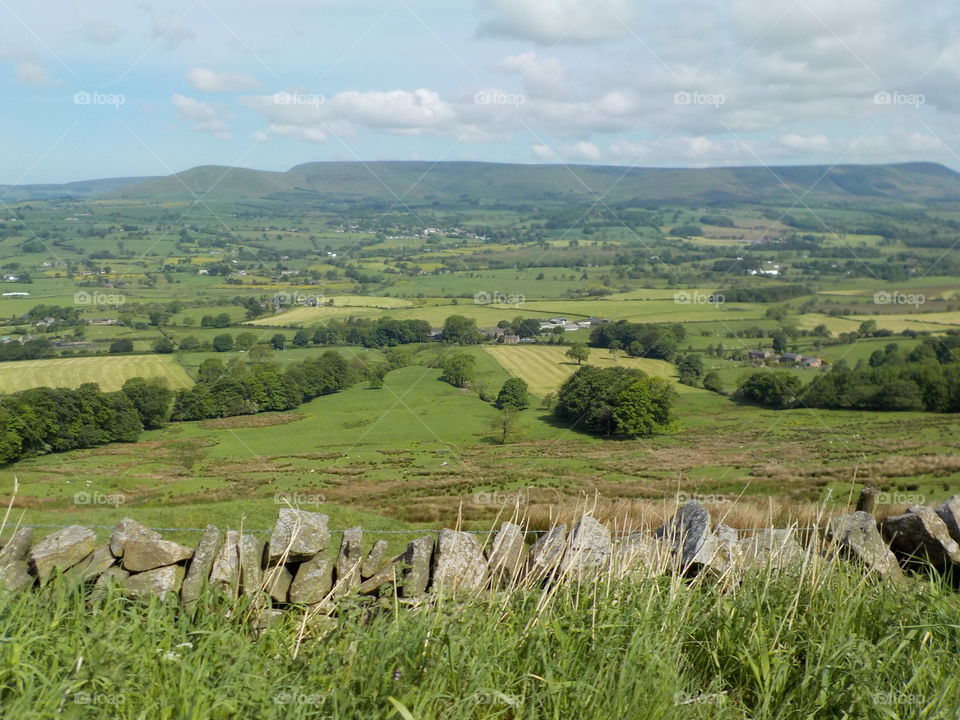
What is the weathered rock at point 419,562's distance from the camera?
5104 millimetres

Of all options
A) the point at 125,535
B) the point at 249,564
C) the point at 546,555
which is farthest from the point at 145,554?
the point at 546,555

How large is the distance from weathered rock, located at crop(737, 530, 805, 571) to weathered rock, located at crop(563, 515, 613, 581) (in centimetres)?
94

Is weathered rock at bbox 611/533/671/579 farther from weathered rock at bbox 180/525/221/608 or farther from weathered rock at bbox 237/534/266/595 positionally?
weathered rock at bbox 180/525/221/608

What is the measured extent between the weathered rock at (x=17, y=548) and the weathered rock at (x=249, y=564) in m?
1.51

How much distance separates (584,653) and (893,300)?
260 feet

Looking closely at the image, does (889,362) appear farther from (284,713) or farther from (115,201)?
(115,201)

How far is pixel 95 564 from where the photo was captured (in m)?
4.96

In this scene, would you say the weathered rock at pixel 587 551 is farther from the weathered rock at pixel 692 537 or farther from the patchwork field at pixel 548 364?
the patchwork field at pixel 548 364

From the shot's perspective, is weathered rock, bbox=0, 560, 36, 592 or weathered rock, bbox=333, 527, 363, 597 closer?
weathered rock, bbox=0, 560, 36, 592

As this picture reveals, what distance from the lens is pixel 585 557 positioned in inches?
202

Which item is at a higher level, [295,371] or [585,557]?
[585,557]

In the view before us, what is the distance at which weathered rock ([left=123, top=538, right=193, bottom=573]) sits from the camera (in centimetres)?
507

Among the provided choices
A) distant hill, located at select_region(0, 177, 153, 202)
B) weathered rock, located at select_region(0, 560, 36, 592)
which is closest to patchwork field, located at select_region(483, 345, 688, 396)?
weathered rock, located at select_region(0, 560, 36, 592)

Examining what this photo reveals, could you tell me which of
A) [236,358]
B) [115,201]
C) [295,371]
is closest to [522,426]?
[295,371]
